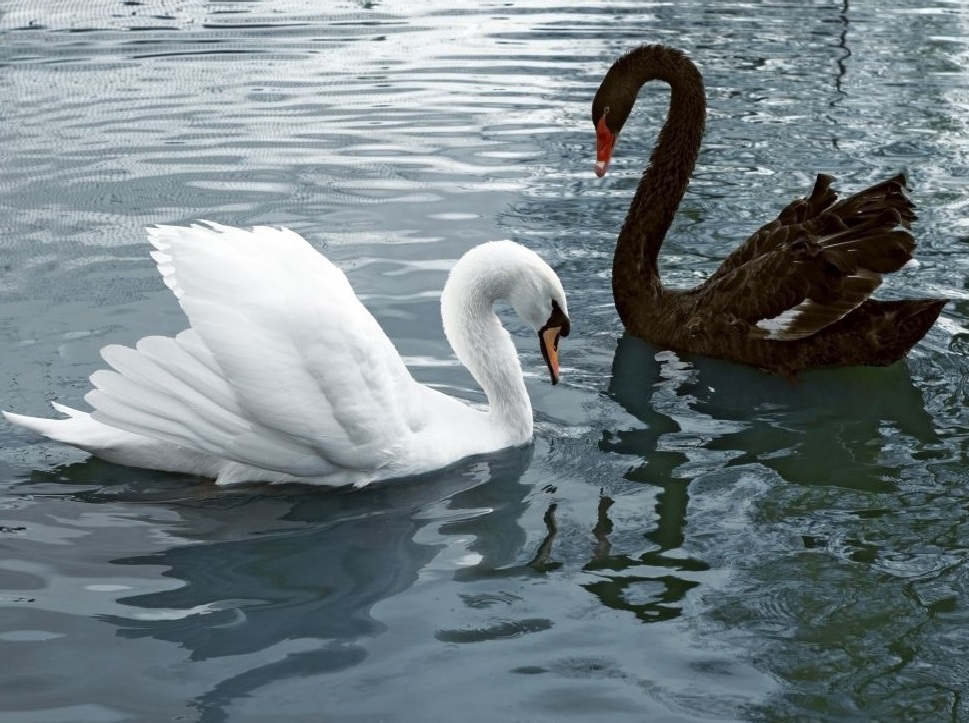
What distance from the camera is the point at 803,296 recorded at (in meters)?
6.20

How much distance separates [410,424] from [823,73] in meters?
8.23

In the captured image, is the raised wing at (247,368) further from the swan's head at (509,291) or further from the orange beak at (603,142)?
the orange beak at (603,142)

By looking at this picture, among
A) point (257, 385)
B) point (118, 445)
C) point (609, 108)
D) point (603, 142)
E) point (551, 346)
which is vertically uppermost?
point (609, 108)

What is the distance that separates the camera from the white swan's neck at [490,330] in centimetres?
552

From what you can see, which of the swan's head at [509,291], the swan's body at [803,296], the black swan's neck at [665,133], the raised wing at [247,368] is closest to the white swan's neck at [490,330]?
the swan's head at [509,291]

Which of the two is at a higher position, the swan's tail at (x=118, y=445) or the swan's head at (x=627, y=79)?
the swan's head at (x=627, y=79)

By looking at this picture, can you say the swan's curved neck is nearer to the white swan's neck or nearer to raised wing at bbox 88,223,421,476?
the white swan's neck

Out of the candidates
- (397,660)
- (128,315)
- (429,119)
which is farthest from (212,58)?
(397,660)

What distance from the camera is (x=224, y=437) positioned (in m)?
4.87

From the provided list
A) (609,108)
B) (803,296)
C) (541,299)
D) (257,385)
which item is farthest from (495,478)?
(609,108)

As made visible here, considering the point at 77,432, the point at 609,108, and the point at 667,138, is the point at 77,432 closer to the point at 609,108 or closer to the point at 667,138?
the point at 609,108

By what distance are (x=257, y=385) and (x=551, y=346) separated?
135 centimetres

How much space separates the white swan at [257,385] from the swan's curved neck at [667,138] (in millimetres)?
2273

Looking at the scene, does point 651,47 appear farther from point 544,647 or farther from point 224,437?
point 544,647
